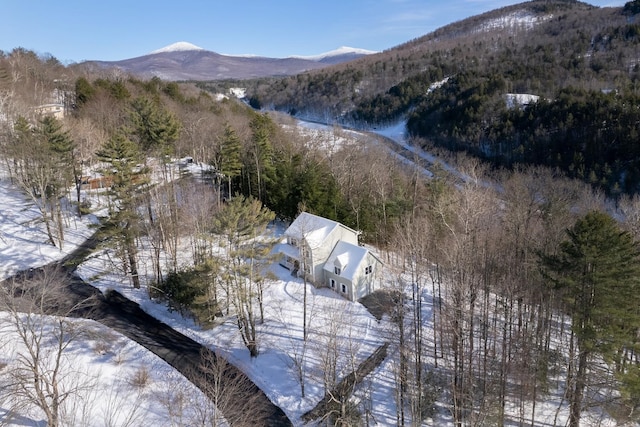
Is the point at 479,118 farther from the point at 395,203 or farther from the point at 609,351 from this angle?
the point at 609,351

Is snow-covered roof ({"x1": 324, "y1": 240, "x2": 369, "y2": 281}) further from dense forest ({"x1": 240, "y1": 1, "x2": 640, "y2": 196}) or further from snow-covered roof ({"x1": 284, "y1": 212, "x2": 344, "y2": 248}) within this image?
dense forest ({"x1": 240, "y1": 1, "x2": 640, "y2": 196})

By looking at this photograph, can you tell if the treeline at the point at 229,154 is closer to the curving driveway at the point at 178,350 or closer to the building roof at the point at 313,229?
the building roof at the point at 313,229

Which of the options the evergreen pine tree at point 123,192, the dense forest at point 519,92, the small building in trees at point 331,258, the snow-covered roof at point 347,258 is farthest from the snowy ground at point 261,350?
the dense forest at point 519,92

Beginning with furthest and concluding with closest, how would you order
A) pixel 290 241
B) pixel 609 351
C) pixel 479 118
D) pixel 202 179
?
pixel 479 118
pixel 202 179
pixel 290 241
pixel 609 351

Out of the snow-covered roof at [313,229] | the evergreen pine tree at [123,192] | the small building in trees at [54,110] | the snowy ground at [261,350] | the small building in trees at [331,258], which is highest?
the small building in trees at [54,110]

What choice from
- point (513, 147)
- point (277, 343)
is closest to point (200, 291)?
point (277, 343)

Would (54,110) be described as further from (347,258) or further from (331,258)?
(347,258)
